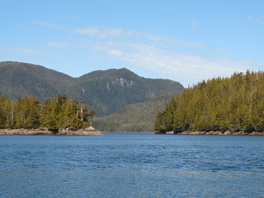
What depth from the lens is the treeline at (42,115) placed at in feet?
602

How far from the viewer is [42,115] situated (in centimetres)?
18400

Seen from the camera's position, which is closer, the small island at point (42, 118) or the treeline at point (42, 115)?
the treeline at point (42, 115)

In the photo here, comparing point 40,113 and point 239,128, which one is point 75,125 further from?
point 239,128

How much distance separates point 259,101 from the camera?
17175cm

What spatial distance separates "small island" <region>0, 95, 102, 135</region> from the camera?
183875 millimetres

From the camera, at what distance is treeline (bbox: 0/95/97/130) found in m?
184

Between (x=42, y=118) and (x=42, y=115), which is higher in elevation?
(x=42, y=115)

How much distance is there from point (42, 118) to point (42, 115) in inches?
76.4

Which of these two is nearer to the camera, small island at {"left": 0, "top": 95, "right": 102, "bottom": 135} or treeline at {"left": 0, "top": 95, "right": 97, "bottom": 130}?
treeline at {"left": 0, "top": 95, "right": 97, "bottom": 130}

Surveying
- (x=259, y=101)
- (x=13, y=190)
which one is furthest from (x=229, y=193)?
(x=259, y=101)

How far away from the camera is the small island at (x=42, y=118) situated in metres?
184

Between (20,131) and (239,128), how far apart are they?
460 feet

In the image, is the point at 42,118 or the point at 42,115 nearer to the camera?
the point at 42,118

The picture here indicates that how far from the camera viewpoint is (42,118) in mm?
183500
